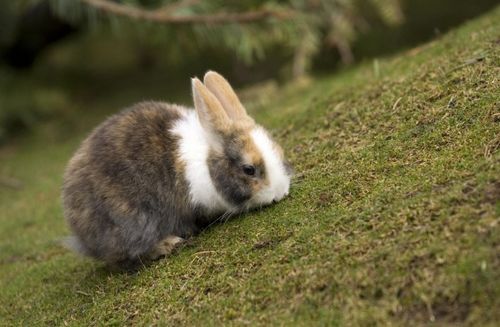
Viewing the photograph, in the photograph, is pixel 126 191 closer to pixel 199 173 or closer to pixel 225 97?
pixel 199 173

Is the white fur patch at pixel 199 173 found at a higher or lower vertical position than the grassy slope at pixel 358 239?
higher

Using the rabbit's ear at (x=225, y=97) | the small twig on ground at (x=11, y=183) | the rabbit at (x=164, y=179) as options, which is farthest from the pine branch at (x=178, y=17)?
the rabbit at (x=164, y=179)

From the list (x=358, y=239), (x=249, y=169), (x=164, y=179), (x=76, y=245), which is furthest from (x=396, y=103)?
(x=76, y=245)

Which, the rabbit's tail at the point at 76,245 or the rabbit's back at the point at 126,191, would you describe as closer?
the rabbit's back at the point at 126,191

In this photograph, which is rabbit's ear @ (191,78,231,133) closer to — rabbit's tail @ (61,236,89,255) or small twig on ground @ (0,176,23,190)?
rabbit's tail @ (61,236,89,255)

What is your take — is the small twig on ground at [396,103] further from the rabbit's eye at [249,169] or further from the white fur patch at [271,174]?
the rabbit's eye at [249,169]

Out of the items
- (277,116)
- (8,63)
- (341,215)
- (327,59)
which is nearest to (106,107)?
(8,63)

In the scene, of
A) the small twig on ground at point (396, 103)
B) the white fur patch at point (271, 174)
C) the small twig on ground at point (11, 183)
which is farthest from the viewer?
the small twig on ground at point (11, 183)
